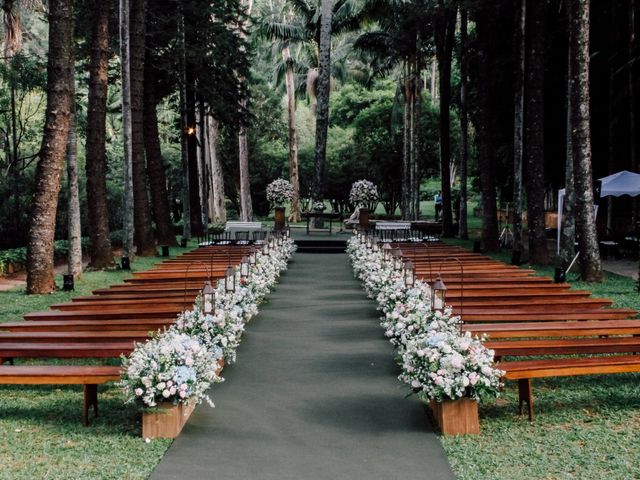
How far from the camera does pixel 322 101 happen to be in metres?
34.8

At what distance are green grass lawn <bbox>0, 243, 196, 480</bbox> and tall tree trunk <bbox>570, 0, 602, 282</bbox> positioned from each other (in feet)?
37.2

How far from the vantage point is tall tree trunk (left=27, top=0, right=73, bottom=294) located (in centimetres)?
1370

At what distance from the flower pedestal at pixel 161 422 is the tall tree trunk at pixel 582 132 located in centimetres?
1179

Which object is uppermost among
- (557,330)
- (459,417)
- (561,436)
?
(557,330)

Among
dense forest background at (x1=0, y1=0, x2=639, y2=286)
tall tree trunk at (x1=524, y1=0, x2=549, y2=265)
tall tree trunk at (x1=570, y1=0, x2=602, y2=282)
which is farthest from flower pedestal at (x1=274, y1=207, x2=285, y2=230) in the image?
tall tree trunk at (x1=570, y1=0, x2=602, y2=282)

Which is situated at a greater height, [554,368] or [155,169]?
[155,169]

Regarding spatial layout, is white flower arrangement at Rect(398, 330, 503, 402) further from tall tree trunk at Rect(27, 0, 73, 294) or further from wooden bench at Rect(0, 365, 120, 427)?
tall tree trunk at Rect(27, 0, 73, 294)

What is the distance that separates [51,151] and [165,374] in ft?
29.7

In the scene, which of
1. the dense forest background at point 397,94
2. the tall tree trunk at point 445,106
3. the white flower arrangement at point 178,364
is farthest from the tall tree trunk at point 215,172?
the white flower arrangement at point 178,364

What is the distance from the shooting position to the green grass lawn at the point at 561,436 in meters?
5.40

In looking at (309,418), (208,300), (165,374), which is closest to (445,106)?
(208,300)

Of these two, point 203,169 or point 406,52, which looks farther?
point 406,52

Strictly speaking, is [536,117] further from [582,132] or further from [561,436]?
[561,436]

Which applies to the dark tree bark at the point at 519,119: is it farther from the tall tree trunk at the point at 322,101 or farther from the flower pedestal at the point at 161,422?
the flower pedestal at the point at 161,422
